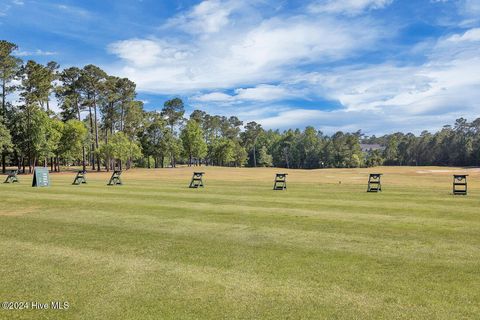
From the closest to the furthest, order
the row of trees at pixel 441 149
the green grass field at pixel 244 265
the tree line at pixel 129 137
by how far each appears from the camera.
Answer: the green grass field at pixel 244 265 < the tree line at pixel 129 137 < the row of trees at pixel 441 149

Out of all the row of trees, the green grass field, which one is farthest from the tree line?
the green grass field

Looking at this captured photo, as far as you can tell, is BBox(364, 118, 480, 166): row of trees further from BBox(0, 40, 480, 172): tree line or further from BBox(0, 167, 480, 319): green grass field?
BBox(0, 167, 480, 319): green grass field

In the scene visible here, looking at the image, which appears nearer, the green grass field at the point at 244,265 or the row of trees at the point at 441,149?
the green grass field at the point at 244,265

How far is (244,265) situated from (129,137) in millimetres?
98552

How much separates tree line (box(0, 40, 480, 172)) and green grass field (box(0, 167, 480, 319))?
202 ft

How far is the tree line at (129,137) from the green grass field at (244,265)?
61440mm

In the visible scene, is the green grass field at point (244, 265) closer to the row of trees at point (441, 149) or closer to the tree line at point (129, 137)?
the tree line at point (129, 137)

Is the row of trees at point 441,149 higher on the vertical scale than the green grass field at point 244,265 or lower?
higher

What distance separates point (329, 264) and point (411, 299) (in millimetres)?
2066

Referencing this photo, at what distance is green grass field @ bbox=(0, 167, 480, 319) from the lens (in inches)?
232

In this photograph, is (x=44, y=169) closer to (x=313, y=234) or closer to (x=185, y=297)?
(x=313, y=234)

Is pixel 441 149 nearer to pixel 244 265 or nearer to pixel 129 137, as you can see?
pixel 129 137

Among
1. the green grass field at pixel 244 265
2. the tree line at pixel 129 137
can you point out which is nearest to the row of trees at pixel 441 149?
the tree line at pixel 129 137

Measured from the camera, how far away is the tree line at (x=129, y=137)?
228 feet
